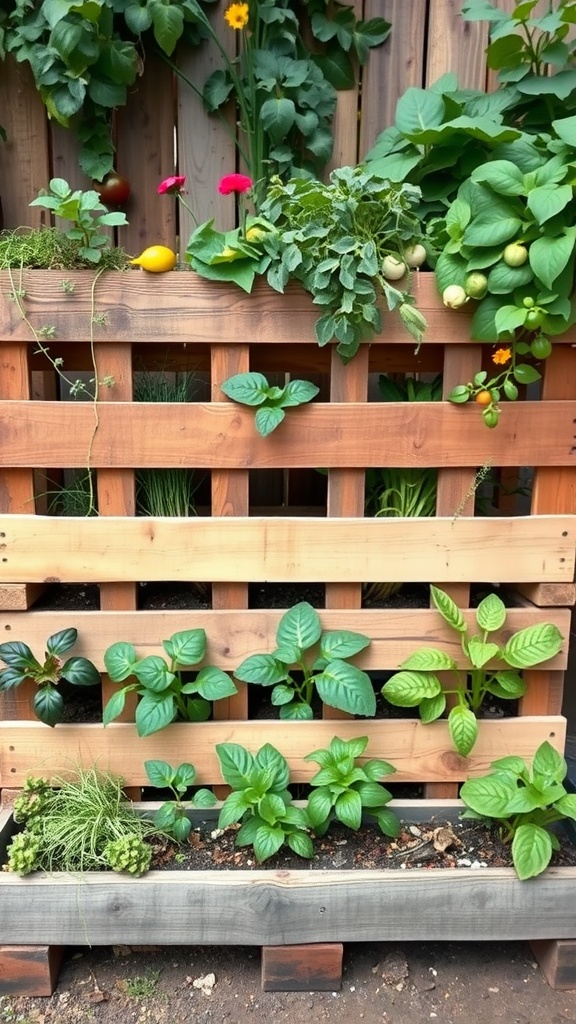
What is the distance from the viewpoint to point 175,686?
146 centimetres

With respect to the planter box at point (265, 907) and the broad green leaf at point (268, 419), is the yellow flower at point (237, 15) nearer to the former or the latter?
the broad green leaf at point (268, 419)

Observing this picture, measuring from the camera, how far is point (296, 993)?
1.36 metres

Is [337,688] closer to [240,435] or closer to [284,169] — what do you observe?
[240,435]

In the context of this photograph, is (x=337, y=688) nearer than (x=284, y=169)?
Yes

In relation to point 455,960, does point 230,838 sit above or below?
above

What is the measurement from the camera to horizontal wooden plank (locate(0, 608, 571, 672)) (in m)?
Answer: 1.49

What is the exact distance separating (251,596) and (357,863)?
643mm

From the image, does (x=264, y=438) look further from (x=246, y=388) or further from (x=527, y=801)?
(x=527, y=801)

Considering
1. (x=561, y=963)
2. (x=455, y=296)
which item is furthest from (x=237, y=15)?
(x=561, y=963)

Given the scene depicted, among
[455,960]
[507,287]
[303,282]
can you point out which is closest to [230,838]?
[455,960]

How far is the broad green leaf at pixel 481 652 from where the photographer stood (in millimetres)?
1435

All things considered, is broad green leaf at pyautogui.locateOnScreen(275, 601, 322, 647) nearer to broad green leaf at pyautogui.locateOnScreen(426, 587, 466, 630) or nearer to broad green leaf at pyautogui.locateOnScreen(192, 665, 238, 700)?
broad green leaf at pyautogui.locateOnScreen(192, 665, 238, 700)

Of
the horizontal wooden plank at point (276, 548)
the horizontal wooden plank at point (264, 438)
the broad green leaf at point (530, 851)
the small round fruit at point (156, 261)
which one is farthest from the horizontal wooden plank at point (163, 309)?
the broad green leaf at point (530, 851)

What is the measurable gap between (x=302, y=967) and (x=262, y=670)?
0.59 metres
